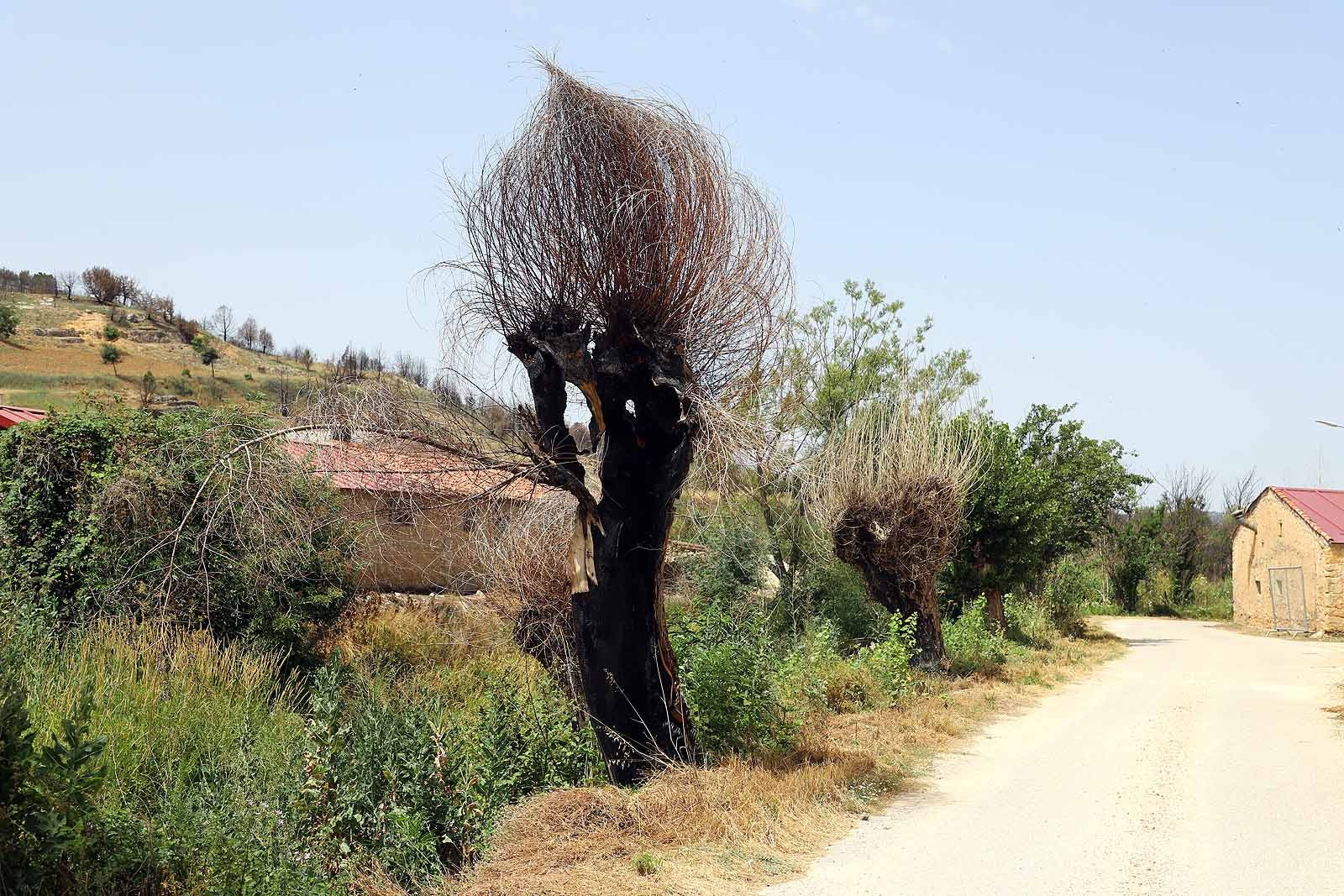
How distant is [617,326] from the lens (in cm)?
797

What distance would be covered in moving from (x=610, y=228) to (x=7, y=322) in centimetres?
6011

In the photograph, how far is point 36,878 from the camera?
5.70m

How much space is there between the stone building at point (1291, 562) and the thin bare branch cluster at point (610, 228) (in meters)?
30.6

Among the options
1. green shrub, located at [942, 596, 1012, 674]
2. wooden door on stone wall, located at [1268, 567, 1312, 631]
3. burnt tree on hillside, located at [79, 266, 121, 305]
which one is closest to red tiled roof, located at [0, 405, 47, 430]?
green shrub, located at [942, 596, 1012, 674]

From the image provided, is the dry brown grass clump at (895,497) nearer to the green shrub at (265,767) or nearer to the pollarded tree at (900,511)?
the pollarded tree at (900,511)

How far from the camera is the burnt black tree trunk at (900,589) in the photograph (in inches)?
641

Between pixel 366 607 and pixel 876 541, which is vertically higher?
pixel 876 541

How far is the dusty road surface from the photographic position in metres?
6.35

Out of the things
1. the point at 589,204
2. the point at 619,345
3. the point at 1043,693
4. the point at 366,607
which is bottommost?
the point at 1043,693

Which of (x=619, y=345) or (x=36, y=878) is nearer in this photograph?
(x=36, y=878)

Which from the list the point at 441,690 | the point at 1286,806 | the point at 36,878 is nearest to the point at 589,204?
the point at 36,878

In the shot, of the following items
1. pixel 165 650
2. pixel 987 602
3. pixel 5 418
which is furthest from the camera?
pixel 987 602

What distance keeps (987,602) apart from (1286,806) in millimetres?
14484

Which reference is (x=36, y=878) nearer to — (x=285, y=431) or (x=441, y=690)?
(x=285, y=431)
